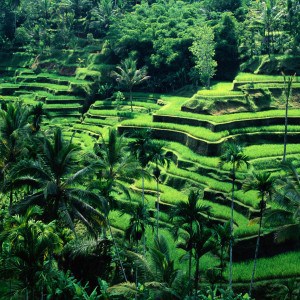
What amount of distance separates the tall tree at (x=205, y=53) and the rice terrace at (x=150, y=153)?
0.19 m

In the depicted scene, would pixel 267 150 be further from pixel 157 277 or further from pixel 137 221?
pixel 157 277

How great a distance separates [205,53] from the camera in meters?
40.4

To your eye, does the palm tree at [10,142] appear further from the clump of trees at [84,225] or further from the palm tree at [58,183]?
the palm tree at [58,183]

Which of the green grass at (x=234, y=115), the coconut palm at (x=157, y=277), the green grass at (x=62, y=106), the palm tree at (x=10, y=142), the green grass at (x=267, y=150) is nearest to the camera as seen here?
the coconut palm at (x=157, y=277)

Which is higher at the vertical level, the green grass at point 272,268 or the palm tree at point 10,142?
the palm tree at point 10,142

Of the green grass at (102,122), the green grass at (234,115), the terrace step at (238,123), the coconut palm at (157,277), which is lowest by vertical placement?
the coconut palm at (157,277)

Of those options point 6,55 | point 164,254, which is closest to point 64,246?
point 164,254

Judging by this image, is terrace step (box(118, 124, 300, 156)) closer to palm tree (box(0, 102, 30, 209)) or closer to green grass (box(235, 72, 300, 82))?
green grass (box(235, 72, 300, 82))

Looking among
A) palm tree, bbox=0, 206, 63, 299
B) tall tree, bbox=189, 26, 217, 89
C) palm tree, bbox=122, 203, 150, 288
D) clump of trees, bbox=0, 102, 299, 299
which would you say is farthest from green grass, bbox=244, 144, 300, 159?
palm tree, bbox=0, 206, 63, 299

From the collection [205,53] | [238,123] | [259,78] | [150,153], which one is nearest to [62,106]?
[205,53]

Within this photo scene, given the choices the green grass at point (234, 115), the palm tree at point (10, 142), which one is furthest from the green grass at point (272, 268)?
the green grass at point (234, 115)

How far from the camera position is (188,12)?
49.6 meters

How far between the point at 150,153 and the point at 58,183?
468cm

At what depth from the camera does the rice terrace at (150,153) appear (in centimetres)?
1633
